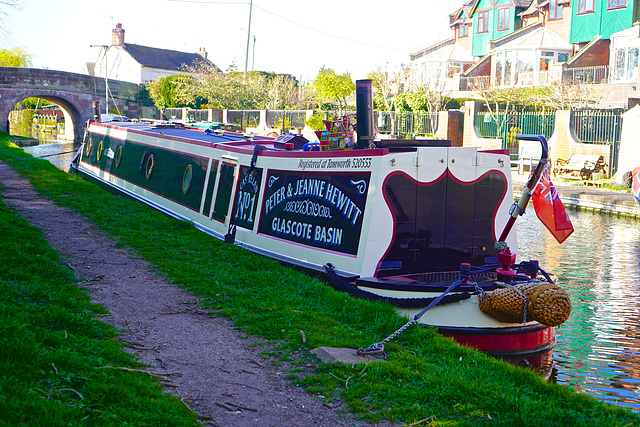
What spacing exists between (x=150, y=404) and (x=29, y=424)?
653mm

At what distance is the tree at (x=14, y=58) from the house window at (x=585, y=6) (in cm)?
4585

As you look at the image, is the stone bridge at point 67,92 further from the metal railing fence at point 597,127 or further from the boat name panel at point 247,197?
the boat name panel at point 247,197

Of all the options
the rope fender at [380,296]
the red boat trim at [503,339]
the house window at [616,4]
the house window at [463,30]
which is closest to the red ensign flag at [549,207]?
the red boat trim at [503,339]

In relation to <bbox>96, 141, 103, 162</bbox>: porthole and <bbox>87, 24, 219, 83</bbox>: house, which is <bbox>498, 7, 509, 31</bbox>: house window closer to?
<bbox>87, 24, 219, 83</bbox>: house

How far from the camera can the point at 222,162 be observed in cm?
942

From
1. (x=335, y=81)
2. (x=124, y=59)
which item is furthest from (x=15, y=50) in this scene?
(x=335, y=81)

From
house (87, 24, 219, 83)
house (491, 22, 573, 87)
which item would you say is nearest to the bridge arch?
house (87, 24, 219, 83)

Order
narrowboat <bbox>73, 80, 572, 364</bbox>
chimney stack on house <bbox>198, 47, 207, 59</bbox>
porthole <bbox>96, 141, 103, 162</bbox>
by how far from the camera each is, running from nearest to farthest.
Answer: narrowboat <bbox>73, 80, 572, 364</bbox>
porthole <bbox>96, 141, 103, 162</bbox>
chimney stack on house <bbox>198, 47, 207, 59</bbox>

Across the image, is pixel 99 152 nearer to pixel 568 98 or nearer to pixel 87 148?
pixel 87 148

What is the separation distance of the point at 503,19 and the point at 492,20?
3.71 feet

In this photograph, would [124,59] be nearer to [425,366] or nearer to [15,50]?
[15,50]

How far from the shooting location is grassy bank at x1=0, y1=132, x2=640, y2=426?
142 inches

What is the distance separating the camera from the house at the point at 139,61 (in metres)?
67.0

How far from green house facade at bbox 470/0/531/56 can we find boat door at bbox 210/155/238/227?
4411cm
